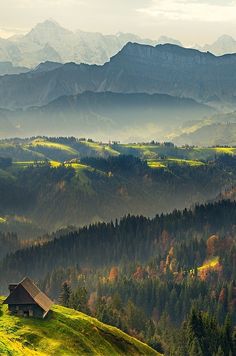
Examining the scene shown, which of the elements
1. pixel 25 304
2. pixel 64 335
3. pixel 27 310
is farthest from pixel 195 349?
pixel 25 304

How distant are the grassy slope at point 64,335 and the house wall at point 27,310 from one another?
1.53 m

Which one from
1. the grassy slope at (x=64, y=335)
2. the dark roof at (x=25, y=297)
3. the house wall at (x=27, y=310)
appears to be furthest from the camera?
the house wall at (x=27, y=310)

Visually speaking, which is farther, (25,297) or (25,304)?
(25,304)

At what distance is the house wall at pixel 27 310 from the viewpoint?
114m

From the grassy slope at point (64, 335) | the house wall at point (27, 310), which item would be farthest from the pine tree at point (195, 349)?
the house wall at point (27, 310)

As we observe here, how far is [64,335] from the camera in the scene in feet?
356

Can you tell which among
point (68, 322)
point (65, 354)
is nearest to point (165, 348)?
point (68, 322)

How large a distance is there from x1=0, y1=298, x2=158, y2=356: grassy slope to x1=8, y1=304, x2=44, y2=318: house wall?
5.03ft

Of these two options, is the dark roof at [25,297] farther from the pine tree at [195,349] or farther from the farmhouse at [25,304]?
the pine tree at [195,349]

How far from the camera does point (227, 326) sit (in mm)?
150250

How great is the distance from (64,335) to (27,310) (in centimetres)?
982

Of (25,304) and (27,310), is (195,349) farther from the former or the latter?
(25,304)

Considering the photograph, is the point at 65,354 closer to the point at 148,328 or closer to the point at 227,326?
the point at 227,326

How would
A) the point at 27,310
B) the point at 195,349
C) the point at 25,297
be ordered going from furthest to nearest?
the point at 195,349 < the point at 27,310 < the point at 25,297
